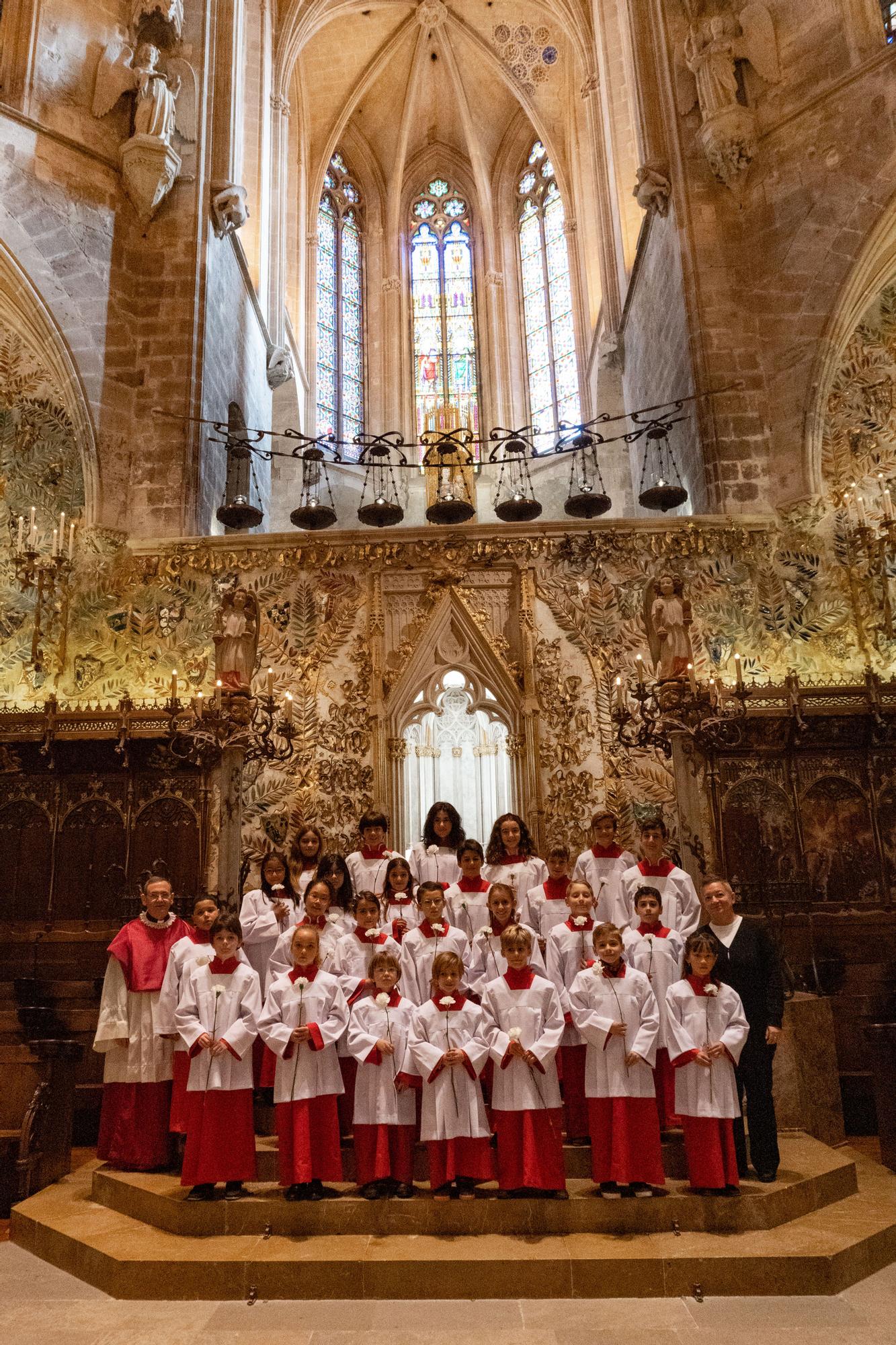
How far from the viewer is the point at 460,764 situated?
1531 centimetres

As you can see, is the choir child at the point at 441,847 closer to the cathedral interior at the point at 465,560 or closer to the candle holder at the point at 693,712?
the cathedral interior at the point at 465,560

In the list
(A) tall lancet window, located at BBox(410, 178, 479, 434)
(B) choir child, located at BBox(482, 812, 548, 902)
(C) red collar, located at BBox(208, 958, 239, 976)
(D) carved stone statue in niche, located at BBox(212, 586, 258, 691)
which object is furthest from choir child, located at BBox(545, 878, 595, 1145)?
(A) tall lancet window, located at BBox(410, 178, 479, 434)

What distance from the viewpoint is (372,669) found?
13.3 meters

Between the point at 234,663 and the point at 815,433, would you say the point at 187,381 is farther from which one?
the point at 815,433

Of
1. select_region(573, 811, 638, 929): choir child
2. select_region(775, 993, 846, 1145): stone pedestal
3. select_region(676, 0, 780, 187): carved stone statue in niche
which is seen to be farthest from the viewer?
select_region(676, 0, 780, 187): carved stone statue in niche

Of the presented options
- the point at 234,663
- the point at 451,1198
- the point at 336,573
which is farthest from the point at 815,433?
the point at 451,1198

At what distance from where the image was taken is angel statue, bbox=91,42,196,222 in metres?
14.3

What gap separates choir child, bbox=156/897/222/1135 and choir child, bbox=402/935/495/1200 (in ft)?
5.00

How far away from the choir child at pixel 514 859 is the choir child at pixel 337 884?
1305 millimetres

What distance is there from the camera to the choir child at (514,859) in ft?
28.1

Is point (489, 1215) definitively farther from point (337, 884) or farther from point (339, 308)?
point (339, 308)

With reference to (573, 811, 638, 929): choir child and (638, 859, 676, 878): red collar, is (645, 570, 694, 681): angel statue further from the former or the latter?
(638, 859, 676, 878): red collar

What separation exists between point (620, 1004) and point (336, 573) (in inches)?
333

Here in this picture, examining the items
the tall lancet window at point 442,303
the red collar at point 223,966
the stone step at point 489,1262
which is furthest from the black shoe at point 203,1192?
the tall lancet window at point 442,303
